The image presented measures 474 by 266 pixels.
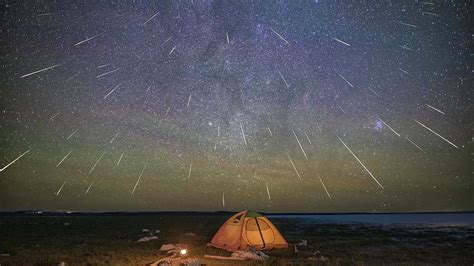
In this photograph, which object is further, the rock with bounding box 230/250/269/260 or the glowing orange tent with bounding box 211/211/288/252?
Result: the glowing orange tent with bounding box 211/211/288/252

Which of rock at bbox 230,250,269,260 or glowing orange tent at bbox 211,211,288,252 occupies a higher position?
glowing orange tent at bbox 211,211,288,252

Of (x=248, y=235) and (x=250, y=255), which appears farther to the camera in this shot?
(x=248, y=235)

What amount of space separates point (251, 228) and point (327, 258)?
4543 millimetres

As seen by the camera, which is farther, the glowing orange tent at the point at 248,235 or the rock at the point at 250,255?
the glowing orange tent at the point at 248,235

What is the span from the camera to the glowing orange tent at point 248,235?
21.0m

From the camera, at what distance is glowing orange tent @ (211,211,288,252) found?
21.0 meters

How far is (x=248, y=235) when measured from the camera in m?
21.2

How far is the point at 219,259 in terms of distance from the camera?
1817 centimetres

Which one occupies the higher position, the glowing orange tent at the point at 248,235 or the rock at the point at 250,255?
the glowing orange tent at the point at 248,235

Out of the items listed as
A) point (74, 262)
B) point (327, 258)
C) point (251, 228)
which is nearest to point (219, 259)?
point (251, 228)

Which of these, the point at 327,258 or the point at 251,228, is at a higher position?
the point at 251,228

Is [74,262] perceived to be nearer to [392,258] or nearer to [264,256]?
[264,256]

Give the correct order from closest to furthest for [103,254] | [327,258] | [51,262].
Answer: [51,262], [327,258], [103,254]

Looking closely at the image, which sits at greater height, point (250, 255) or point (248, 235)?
point (248, 235)
